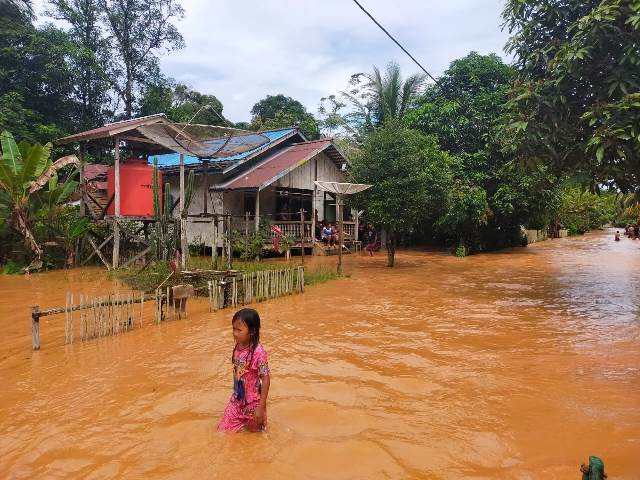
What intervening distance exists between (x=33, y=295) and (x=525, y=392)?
980 centimetres

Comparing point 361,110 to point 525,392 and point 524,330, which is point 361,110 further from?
point 525,392

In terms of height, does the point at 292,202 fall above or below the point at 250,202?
above

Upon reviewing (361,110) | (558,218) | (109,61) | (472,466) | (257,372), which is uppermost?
(109,61)

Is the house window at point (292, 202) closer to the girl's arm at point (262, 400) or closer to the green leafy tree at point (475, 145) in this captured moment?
the green leafy tree at point (475, 145)

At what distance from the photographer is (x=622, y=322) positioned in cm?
816

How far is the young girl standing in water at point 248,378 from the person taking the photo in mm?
3699

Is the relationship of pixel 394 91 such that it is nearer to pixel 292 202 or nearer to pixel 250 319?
pixel 292 202

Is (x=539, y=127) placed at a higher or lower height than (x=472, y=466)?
higher

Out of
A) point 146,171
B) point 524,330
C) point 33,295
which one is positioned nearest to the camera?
point 524,330

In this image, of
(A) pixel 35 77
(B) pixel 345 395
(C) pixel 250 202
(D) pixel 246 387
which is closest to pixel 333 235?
(C) pixel 250 202

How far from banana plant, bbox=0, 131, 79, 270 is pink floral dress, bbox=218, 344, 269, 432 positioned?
1057 cm

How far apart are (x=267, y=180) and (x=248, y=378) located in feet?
41.6

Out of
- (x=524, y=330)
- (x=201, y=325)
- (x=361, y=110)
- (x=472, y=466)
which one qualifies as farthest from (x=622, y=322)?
(x=361, y=110)

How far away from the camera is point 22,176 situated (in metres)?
11.8
